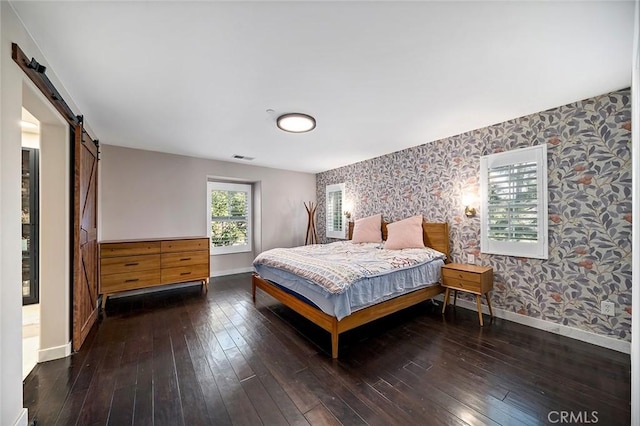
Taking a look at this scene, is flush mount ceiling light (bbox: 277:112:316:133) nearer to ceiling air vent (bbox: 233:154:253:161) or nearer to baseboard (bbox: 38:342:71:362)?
ceiling air vent (bbox: 233:154:253:161)

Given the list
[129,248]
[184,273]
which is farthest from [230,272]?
[129,248]

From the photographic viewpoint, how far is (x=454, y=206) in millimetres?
3605

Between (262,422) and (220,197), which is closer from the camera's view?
(262,422)

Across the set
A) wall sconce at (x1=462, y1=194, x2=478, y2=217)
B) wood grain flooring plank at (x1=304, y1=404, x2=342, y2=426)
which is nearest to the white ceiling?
wall sconce at (x1=462, y1=194, x2=478, y2=217)

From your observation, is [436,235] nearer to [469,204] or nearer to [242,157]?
[469,204]

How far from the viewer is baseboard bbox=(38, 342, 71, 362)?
217 cm

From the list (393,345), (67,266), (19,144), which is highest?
(19,144)

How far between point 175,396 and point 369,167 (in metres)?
4.41

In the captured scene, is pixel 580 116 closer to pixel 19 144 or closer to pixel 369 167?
pixel 369 167

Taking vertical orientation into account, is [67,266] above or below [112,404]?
above

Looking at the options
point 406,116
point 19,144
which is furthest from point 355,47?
point 19,144

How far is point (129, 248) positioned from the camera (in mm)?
3727

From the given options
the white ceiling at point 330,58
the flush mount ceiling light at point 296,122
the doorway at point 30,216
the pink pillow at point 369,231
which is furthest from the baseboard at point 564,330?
the doorway at point 30,216

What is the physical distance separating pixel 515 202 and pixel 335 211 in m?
3.54
